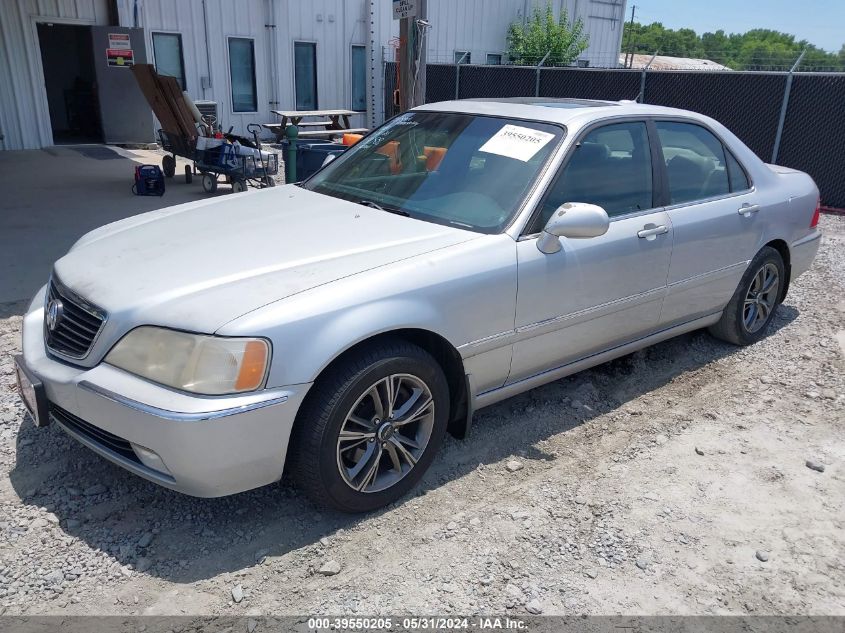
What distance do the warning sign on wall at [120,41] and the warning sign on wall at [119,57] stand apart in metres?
0.06

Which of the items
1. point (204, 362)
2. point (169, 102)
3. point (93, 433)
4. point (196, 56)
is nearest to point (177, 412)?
point (204, 362)

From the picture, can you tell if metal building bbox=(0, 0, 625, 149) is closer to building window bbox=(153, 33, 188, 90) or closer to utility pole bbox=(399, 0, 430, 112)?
building window bbox=(153, 33, 188, 90)

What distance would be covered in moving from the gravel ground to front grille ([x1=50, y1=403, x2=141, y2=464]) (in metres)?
0.38

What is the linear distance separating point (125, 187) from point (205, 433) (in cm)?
904

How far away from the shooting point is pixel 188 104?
33.7 ft

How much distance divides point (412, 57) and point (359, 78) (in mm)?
11557

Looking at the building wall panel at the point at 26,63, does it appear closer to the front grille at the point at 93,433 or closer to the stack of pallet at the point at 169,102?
the stack of pallet at the point at 169,102

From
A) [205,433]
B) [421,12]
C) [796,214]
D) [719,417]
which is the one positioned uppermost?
[421,12]

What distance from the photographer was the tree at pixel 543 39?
19922mm

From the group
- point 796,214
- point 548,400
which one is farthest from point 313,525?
point 796,214

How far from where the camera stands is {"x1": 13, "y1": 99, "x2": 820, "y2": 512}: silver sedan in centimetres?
256

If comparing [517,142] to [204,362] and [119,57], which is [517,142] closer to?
[204,362]

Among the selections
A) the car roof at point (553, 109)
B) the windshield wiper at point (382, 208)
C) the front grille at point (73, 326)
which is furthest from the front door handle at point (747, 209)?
the front grille at point (73, 326)

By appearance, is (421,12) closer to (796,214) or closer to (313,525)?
(796,214)
